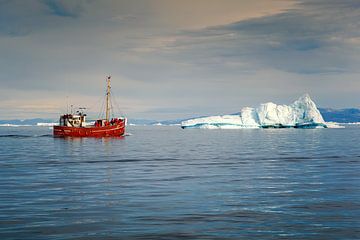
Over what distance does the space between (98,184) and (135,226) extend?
37.5ft

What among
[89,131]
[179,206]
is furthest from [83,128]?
[179,206]

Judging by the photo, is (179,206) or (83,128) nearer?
(179,206)

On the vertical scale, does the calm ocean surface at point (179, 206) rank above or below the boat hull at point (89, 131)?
below

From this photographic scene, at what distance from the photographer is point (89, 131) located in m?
109

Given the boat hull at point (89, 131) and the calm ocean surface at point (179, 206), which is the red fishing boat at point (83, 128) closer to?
the boat hull at point (89, 131)

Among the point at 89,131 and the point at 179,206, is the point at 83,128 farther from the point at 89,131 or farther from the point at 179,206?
the point at 179,206

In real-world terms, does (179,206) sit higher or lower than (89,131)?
lower

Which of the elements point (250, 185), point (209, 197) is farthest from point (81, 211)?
point (250, 185)

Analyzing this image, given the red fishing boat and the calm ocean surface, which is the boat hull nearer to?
the red fishing boat

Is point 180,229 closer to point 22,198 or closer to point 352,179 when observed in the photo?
point 22,198

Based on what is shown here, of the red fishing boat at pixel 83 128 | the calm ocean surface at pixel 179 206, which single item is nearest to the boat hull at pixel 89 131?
the red fishing boat at pixel 83 128

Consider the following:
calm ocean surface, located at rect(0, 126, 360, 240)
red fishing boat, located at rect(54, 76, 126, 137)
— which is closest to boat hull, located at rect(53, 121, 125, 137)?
red fishing boat, located at rect(54, 76, 126, 137)

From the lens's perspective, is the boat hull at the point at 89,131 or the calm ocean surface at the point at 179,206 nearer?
the calm ocean surface at the point at 179,206

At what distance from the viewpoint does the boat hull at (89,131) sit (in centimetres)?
10812
